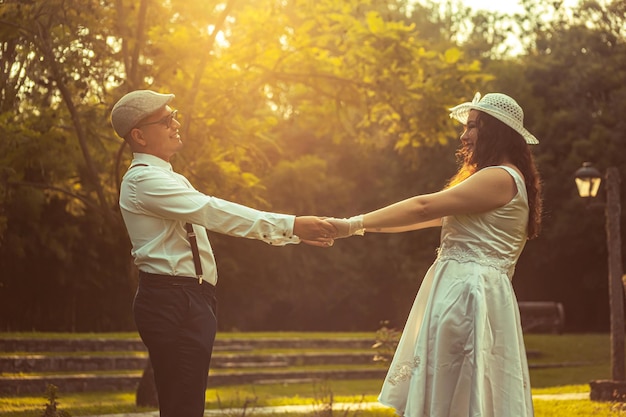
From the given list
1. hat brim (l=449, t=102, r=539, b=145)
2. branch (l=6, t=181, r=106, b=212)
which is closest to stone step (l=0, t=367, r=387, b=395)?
branch (l=6, t=181, r=106, b=212)

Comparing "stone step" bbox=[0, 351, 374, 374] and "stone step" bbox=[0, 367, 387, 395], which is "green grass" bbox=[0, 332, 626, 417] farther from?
"stone step" bbox=[0, 351, 374, 374]

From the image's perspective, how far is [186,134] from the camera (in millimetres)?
11273

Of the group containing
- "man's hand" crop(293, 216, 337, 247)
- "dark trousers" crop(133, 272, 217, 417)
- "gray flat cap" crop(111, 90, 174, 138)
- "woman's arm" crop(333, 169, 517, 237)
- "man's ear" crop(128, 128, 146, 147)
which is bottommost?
"dark trousers" crop(133, 272, 217, 417)

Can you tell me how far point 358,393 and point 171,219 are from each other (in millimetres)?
12445

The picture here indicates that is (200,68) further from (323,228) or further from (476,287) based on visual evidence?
(476,287)

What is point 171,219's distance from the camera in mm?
4469

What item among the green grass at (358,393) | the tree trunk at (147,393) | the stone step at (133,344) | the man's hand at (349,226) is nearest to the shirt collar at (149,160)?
the man's hand at (349,226)

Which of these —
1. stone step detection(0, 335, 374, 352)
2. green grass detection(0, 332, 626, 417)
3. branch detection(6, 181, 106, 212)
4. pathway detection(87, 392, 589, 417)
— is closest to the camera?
pathway detection(87, 392, 589, 417)

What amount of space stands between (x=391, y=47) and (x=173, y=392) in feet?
29.3

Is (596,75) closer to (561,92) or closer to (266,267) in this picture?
(561,92)

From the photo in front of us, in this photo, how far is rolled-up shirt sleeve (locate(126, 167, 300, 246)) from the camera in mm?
4410

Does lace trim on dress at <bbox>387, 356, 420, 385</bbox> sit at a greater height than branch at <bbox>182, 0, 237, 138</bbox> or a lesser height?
lesser

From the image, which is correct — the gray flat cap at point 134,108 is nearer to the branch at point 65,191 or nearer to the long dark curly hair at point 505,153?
the long dark curly hair at point 505,153

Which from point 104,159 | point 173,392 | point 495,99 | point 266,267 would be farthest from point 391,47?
point 266,267
